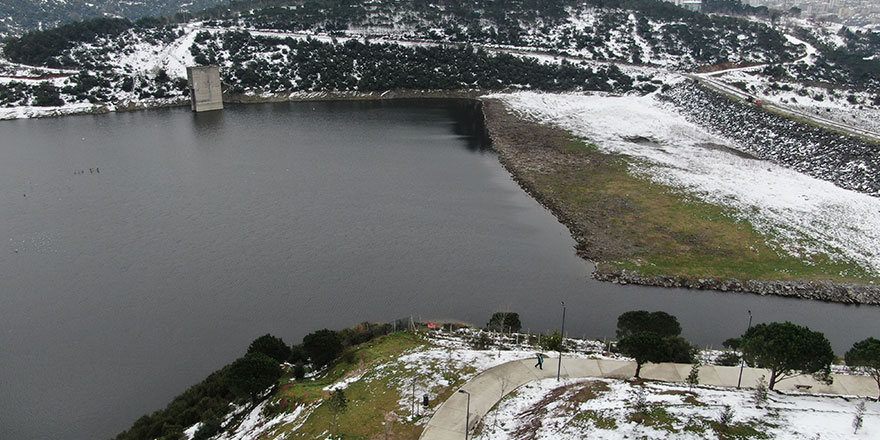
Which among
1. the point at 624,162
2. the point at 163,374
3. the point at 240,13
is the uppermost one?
the point at 240,13

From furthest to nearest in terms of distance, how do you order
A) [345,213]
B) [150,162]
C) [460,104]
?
[460,104], [150,162], [345,213]

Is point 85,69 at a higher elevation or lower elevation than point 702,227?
higher

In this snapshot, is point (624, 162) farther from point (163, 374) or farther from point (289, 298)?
point (163, 374)

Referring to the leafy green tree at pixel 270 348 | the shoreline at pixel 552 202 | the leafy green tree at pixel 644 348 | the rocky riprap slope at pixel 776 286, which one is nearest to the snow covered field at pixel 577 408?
the leafy green tree at pixel 644 348

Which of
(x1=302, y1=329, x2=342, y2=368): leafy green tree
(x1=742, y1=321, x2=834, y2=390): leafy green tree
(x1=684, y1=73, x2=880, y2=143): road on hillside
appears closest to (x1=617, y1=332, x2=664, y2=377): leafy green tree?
(x1=742, y1=321, x2=834, y2=390): leafy green tree

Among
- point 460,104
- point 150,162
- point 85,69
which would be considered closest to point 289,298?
point 150,162

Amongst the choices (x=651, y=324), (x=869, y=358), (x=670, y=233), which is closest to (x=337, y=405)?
(x=651, y=324)

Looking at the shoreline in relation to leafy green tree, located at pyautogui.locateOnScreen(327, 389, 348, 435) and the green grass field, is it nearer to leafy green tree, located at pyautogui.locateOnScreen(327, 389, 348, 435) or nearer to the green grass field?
the green grass field
